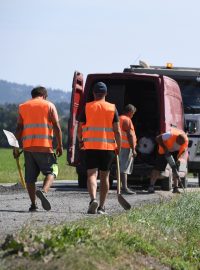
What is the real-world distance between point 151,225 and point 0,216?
87.8 inches

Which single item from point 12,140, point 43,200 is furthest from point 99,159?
point 12,140

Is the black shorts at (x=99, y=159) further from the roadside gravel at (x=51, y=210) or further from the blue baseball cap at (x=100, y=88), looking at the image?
the blue baseball cap at (x=100, y=88)

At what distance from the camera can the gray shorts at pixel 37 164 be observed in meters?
13.7

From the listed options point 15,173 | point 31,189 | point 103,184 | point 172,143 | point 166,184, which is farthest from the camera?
point 15,173

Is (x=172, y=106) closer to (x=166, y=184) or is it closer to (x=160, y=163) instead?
(x=166, y=184)

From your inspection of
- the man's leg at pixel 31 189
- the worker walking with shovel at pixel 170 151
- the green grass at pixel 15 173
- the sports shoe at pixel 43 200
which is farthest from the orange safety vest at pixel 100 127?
the green grass at pixel 15 173

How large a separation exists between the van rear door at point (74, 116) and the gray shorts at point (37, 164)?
6723 millimetres

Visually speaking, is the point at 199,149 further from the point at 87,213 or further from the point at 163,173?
the point at 87,213

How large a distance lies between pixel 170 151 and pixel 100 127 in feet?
20.9

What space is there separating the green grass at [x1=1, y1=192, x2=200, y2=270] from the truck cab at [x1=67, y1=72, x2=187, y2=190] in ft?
26.6

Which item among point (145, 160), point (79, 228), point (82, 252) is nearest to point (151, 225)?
point (79, 228)

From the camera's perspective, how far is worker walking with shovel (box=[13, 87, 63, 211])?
13562 millimetres

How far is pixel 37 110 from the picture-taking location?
1355cm

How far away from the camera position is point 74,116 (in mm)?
21062
